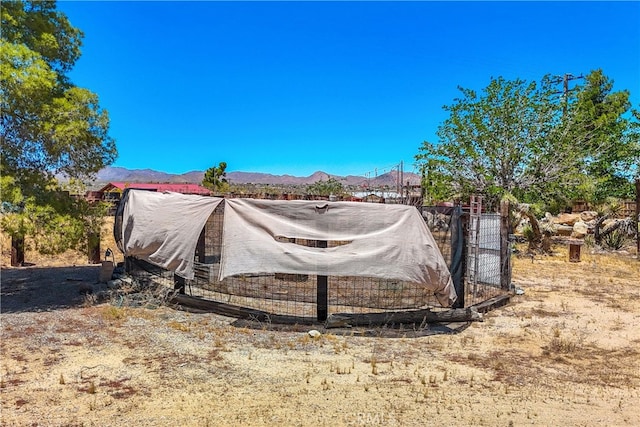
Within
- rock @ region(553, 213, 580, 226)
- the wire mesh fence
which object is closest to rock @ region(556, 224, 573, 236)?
rock @ region(553, 213, 580, 226)

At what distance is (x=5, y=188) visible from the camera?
6594 millimetres

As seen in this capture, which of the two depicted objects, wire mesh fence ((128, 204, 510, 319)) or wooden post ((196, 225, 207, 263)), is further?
wooden post ((196, 225, 207, 263))

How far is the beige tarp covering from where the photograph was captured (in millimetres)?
6371

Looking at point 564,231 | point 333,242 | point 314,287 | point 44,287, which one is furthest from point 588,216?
point 44,287

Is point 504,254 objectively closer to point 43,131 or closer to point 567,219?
point 43,131

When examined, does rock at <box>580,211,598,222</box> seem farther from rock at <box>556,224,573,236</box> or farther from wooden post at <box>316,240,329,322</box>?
wooden post at <box>316,240,329,322</box>

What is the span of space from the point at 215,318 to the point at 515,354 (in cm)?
400

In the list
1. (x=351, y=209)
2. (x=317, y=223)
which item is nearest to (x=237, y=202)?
(x=317, y=223)

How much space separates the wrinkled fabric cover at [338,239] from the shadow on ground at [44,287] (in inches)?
124

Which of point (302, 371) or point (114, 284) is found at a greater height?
point (114, 284)

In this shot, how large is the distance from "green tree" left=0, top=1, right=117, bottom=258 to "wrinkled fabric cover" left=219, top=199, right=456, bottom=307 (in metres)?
2.82

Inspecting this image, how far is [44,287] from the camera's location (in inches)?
351

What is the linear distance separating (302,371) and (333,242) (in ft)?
7.36

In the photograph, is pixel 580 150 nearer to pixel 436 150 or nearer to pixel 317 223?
pixel 436 150
